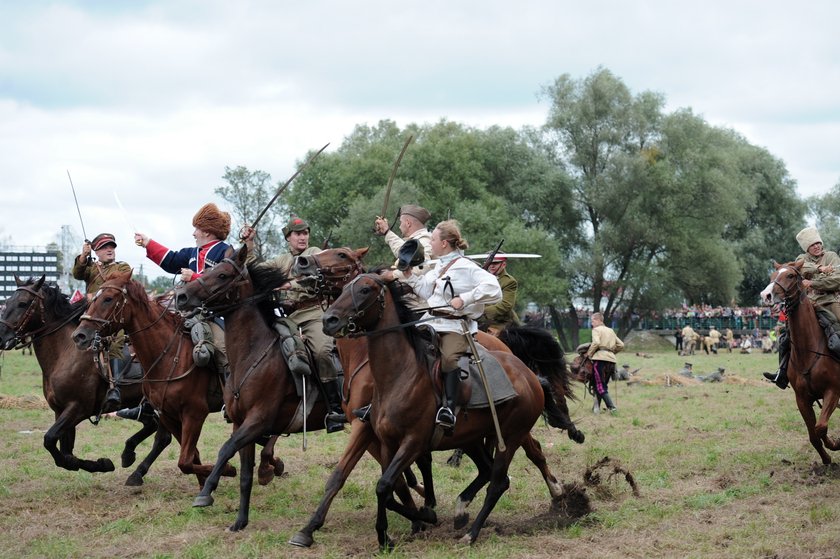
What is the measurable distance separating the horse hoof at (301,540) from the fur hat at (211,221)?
3667 millimetres

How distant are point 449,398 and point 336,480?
3.88 ft

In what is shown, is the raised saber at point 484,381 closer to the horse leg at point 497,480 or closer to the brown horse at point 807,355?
the horse leg at point 497,480

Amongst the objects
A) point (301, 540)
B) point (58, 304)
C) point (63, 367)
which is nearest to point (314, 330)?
point (301, 540)

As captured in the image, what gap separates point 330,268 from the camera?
8.89 m

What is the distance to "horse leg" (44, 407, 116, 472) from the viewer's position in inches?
411

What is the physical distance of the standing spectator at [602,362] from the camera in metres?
19.0

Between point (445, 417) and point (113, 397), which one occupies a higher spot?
point (445, 417)

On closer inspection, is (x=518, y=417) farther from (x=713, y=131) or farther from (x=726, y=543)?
(x=713, y=131)

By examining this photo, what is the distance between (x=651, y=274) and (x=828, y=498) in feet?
145

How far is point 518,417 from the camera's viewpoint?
8.75 meters

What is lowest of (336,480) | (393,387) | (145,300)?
(336,480)

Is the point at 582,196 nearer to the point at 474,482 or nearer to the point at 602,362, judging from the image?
the point at 602,362

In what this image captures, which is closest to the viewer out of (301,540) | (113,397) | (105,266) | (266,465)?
(301,540)

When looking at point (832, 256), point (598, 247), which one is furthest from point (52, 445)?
point (598, 247)
